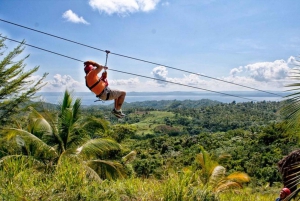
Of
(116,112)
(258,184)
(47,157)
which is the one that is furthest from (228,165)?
(116,112)

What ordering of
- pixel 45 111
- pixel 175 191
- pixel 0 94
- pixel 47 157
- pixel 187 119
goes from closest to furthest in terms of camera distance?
pixel 175 191 < pixel 47 157 < pixel 45 111 < pixel 0 94 < pixel 187 119

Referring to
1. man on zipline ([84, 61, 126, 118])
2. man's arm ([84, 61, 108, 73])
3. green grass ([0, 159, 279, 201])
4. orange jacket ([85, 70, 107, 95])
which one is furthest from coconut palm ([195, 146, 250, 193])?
man's arm ([84, 61, 108, 73])

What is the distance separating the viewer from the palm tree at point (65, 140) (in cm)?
973

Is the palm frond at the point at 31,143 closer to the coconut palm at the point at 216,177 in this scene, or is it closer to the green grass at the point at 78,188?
the green grass at the point at 78,188

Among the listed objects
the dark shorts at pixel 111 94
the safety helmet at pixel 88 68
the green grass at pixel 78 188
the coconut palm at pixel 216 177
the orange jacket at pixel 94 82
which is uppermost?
the safety helmet at pixel 88 68

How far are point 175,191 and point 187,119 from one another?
359 ft

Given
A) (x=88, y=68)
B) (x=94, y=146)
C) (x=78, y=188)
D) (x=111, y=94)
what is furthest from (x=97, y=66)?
(x=94, y=146)

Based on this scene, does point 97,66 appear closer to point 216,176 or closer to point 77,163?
point 77,163

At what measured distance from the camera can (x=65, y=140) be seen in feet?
34.0

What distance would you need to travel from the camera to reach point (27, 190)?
19.7 ft

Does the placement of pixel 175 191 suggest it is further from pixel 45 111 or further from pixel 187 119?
pixel 187 119

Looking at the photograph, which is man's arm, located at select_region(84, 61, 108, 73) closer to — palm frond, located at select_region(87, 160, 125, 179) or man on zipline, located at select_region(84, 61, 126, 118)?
man on zipline, located at select_region(84, 61, 126, 118)

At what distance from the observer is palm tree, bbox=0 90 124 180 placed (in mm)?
9727

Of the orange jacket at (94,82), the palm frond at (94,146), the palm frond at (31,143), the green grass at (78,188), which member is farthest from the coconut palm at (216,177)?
the orange jacket at (94,82)
